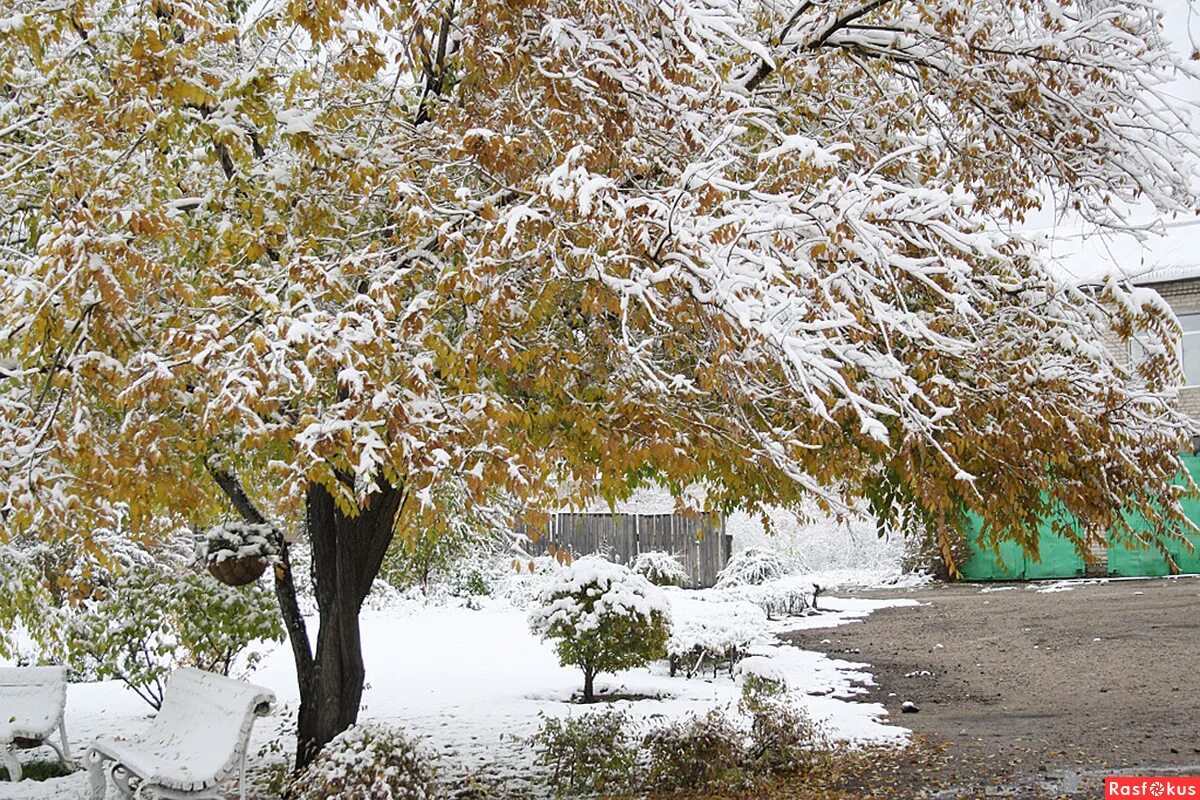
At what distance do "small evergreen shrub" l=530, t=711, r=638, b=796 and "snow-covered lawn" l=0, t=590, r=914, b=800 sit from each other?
1.97ft

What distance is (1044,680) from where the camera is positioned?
10719 mm

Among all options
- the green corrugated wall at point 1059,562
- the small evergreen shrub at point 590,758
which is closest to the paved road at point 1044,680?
the green corrugated wall at point 1059,562

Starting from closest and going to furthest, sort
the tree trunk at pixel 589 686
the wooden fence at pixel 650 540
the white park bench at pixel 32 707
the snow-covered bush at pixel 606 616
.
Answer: the white park bench at pixel 32 707
the snow-covered bush at pixel 606 616
the tree trunk at pixel 589 686
the wooden fence at pixel 650 540

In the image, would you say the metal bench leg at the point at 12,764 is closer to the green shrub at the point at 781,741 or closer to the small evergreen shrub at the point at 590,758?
the small evergreen shrub at the point at 590,758

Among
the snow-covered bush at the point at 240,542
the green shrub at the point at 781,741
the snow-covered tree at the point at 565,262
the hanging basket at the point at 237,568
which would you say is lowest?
the green shrub at the point at 781,741

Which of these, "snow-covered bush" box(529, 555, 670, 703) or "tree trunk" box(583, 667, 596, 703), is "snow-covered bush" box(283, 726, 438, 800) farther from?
"tree trunk" box(583, 667, 596, 703)

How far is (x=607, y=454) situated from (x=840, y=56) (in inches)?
121

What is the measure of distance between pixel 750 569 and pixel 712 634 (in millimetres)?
7318

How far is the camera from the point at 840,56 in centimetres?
605

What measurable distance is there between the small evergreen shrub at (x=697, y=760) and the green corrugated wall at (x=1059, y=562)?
1447 cm

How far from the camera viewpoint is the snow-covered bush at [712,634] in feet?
37.9

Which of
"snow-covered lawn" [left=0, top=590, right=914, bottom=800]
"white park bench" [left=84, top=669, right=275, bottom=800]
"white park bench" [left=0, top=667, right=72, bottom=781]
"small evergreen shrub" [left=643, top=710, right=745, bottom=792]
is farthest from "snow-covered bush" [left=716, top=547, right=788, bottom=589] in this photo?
"white park bench" [left=84, top=669, right=275, bottom=800]

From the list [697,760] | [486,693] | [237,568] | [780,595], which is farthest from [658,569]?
[237,568]

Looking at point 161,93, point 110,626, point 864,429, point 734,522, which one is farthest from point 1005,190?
point 734,522
